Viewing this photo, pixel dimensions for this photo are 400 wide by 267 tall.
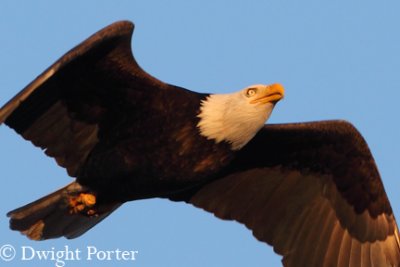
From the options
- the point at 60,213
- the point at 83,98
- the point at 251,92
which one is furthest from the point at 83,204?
the point at 251,92

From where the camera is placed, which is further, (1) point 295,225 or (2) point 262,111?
(1) point 295,225

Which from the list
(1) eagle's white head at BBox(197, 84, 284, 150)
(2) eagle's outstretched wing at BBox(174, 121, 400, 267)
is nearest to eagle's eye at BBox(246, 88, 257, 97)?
(1) eagle's white head at BBox(197, 84, 284, 150)

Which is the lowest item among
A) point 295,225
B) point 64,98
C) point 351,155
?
point 295,225

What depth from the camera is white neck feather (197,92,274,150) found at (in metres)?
9.03

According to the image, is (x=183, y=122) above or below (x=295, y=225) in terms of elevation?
above

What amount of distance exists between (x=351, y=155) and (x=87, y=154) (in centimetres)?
239

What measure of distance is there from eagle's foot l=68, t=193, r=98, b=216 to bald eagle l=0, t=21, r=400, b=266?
0.01 metres

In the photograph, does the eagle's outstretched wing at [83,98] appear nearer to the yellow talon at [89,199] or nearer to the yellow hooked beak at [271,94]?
the yellow talon at [89,199]

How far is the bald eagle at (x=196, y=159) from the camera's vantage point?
9.03 m

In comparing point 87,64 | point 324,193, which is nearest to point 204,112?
point 87,64

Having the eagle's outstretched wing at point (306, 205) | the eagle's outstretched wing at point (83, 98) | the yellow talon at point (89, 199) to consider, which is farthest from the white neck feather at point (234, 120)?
the yellow talon at point (89, 199)

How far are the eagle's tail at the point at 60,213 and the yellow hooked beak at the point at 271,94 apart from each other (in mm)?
1682

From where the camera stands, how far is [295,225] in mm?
10328

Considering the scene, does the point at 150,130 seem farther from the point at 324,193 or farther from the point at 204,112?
the point at 324,193
